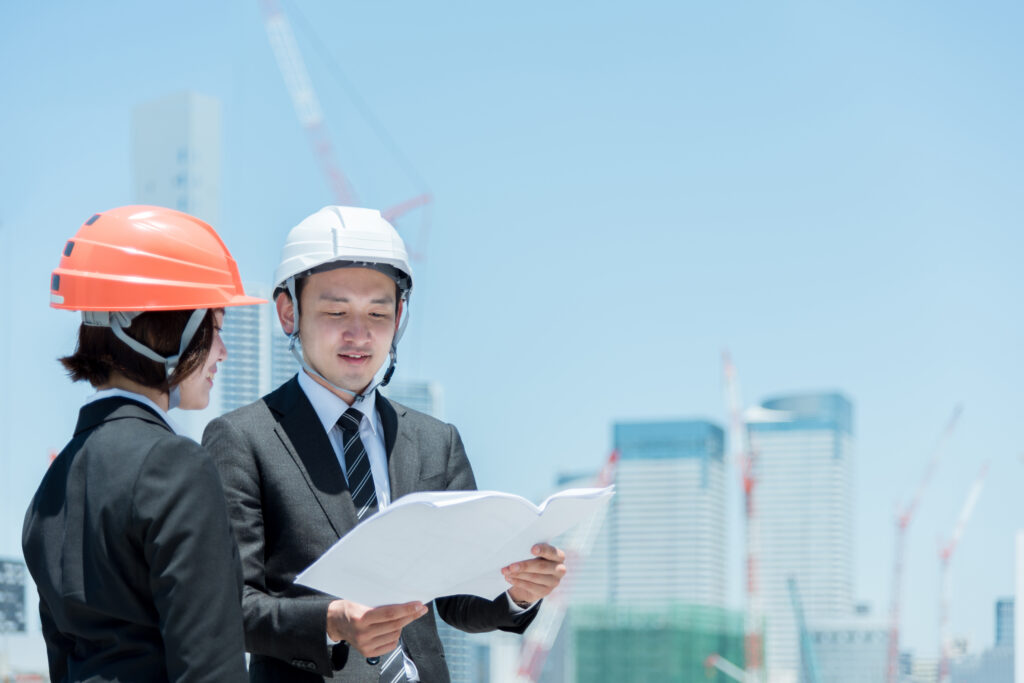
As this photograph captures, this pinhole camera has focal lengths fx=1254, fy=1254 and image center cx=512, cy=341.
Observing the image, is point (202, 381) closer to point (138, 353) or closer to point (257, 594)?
point (138, 353)

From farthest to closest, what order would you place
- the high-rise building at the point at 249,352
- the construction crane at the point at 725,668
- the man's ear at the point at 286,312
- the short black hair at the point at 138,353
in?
A: 1. the construction crane at the point at 725,668
2. the high-rise building at the point at 249,352
3. the man's ear at the point at 286,312
4. the short black hair at the point at 138,353

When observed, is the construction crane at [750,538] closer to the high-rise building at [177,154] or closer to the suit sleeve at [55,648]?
the high-rise building at [177,154]

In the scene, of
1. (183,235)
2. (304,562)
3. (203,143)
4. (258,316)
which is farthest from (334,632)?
(203,143)

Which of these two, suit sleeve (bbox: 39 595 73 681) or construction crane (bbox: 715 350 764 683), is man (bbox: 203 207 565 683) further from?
construction crane (bbox: 715 350 764 683)

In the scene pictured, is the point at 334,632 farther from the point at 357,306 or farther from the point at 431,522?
the point at 357,306

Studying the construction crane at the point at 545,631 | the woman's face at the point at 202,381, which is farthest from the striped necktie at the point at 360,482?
the construction crane at the point at 545,631

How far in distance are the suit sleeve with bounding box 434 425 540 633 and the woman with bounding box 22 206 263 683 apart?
4.05 feet

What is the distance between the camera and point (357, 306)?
4234mm

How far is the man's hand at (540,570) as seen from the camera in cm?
395

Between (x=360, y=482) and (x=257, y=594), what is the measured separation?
0.56m

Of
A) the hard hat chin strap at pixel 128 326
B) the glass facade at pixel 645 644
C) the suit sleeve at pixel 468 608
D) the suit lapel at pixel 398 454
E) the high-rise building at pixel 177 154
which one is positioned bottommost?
the glass facade at pixel 645 644

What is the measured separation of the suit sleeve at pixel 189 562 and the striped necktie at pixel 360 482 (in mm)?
984

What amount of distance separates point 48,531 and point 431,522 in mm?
973

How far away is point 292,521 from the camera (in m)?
3.93
